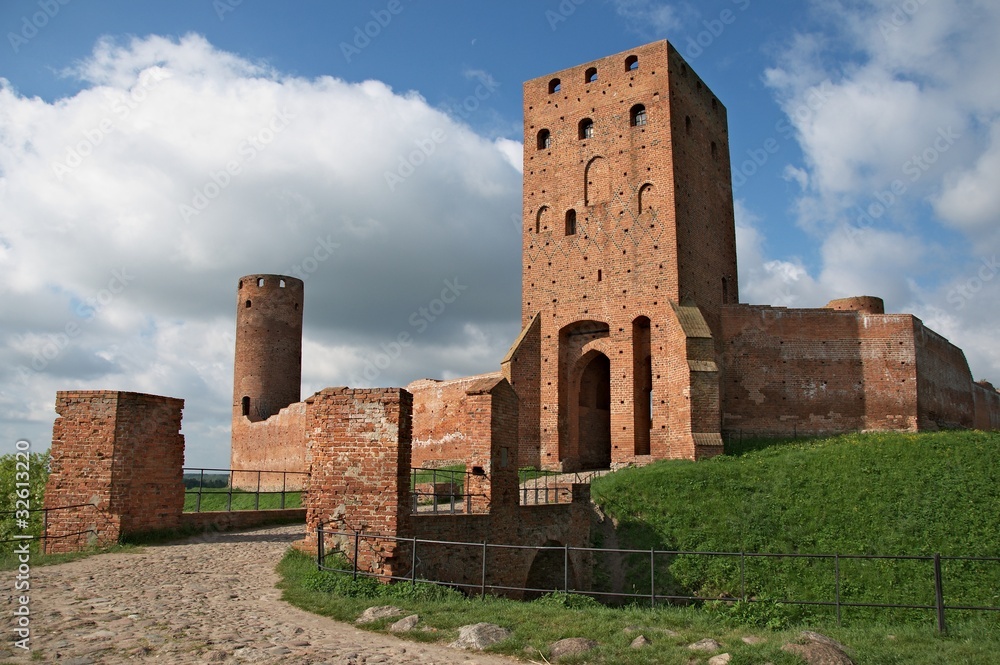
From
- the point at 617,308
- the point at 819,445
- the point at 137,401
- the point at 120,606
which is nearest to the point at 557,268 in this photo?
the point at 617,308

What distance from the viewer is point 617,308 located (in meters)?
25.1

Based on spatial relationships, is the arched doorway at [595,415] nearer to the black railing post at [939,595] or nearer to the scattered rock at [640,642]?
the black railing post at [939,595]

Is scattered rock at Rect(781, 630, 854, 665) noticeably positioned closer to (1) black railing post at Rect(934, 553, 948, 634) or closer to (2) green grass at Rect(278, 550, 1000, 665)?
(2) green grass at Rect(278, 550, 1000, 665)

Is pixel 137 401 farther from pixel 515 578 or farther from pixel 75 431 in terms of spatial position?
pixel 515 578

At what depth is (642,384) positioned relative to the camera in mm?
24828

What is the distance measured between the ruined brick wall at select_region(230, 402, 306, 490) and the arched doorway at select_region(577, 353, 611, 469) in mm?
12039

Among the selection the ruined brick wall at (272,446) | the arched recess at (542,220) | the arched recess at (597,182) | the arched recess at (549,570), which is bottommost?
the arched recess at (549,570)

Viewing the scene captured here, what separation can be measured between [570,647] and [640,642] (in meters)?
0.72

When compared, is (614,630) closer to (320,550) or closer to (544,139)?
(320,550)

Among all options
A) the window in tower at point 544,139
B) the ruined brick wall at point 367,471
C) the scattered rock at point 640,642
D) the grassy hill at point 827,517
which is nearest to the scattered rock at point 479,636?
the scattered rock at point 640,642

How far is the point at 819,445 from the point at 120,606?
1910 cm

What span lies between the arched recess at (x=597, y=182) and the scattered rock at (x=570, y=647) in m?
20.2

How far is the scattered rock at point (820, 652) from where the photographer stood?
6823 millimetres

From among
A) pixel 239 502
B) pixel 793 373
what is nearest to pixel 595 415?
pixel 793 373
